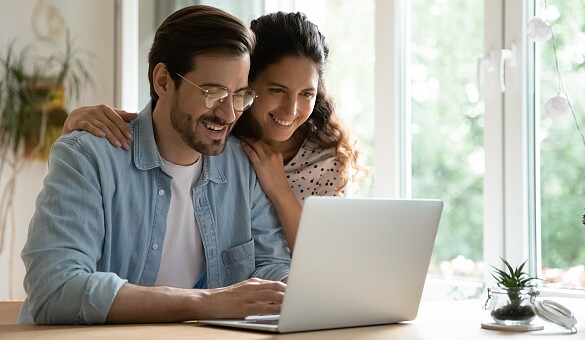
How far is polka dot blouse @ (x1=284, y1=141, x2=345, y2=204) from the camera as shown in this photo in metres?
2.41

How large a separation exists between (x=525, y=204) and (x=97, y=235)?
1.47 metres

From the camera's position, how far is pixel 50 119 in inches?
150

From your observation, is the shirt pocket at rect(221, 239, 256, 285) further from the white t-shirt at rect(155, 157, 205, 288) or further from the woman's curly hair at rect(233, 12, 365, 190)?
the woman's curly hair at rect(233, 12, 365, 190)

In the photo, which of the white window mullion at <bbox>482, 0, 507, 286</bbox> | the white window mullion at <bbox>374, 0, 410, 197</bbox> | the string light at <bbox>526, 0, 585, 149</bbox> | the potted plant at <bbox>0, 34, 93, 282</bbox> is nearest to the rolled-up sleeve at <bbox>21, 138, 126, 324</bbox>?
the string light at <bbox>526, 0, 585, 149</bbox>

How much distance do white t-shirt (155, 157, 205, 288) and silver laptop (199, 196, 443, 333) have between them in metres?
0.44

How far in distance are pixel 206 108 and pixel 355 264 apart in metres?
0.63

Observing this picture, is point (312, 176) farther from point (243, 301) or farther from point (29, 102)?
point (29, 102)

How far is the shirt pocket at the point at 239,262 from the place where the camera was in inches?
81.7

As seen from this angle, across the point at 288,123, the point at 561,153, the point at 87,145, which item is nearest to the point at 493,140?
the point at 561,153

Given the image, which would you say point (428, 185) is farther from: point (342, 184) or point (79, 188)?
point (79, 188)

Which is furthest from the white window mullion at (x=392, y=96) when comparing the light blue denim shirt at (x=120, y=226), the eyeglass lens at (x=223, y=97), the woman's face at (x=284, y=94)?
the eyeglass lens at (x=223, y=97)

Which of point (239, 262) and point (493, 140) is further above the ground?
point (493, 140)

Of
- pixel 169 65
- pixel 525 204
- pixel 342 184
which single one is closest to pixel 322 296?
pixel 169 65

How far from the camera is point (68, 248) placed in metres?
1.71
